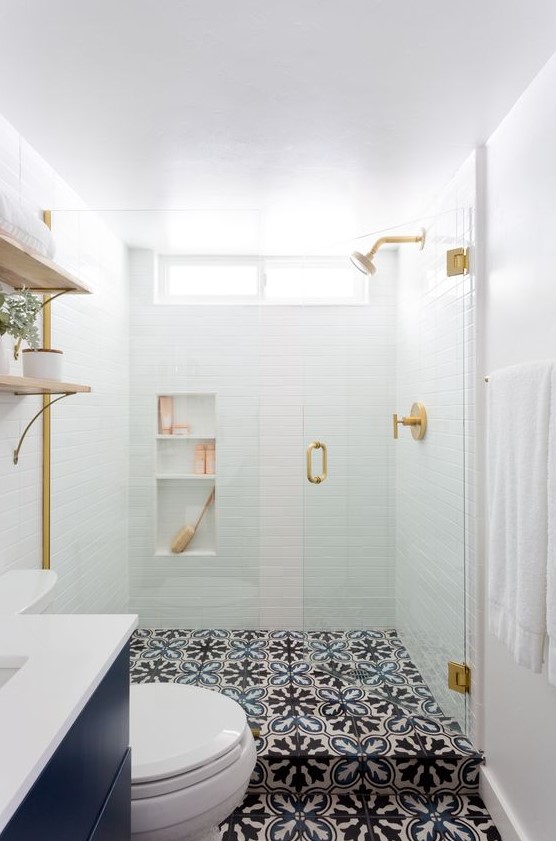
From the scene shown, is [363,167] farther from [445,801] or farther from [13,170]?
[445,801]

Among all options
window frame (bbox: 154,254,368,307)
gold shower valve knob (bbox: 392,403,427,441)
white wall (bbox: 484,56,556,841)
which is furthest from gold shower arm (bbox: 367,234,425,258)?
gold shower valve knob (bbox: 392,403,427,441)

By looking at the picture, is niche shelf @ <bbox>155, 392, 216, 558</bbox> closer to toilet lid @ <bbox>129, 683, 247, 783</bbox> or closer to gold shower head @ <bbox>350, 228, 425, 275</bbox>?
toilet lid @ <bbox>129, 683, 247, 783</bbox>

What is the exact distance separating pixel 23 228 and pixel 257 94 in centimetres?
82

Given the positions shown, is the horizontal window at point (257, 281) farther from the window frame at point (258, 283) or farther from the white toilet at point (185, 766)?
the white toilet at point (185, 766)

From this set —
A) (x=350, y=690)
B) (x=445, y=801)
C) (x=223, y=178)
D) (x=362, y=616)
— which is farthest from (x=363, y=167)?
(x=445, y=801)

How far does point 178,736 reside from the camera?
1503mm

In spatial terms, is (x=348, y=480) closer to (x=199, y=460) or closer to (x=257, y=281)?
(x=199, y=460)

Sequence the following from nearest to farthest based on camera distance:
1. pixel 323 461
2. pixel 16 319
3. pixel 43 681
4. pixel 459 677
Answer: pixel 43 681
pixel 16 319
pixel 459 677
pixel 323 461

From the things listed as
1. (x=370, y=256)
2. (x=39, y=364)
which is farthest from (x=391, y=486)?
(x=39, y=364)

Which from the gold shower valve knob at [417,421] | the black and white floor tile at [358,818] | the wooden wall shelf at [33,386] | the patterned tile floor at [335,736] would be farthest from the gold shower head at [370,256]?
the black and white floor tile at [358,818]

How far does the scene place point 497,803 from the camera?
1.77 metres

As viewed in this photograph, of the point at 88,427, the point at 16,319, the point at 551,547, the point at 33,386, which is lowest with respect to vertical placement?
the point at 551,547

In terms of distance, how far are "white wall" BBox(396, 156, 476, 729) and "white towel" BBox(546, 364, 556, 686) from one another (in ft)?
2.40

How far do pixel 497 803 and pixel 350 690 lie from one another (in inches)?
29.1
